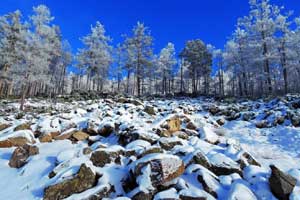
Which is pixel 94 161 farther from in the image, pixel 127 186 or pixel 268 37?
pixel 268 37

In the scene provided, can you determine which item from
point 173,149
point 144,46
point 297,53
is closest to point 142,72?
point 144,46

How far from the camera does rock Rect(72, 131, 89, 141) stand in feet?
30.1

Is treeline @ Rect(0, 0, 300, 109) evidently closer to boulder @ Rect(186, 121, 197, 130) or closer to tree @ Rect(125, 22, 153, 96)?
tree @ Rect(125, 22, 153, 96)

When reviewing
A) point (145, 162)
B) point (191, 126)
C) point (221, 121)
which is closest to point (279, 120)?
point (221, 121)

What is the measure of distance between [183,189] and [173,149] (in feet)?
7.29

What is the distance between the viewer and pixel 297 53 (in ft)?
97.7

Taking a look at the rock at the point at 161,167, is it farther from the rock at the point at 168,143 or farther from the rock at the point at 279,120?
the rock at the point at 279,120

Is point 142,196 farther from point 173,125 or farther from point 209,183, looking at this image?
point 173,125

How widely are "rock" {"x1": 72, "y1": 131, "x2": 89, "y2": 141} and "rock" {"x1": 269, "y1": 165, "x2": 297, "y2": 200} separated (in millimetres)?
6787

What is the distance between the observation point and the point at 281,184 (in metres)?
4.70

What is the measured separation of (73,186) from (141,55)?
102 ft

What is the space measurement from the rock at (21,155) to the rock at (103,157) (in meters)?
2.49

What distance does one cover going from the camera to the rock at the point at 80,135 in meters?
9.16

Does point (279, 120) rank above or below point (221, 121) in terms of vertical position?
above
